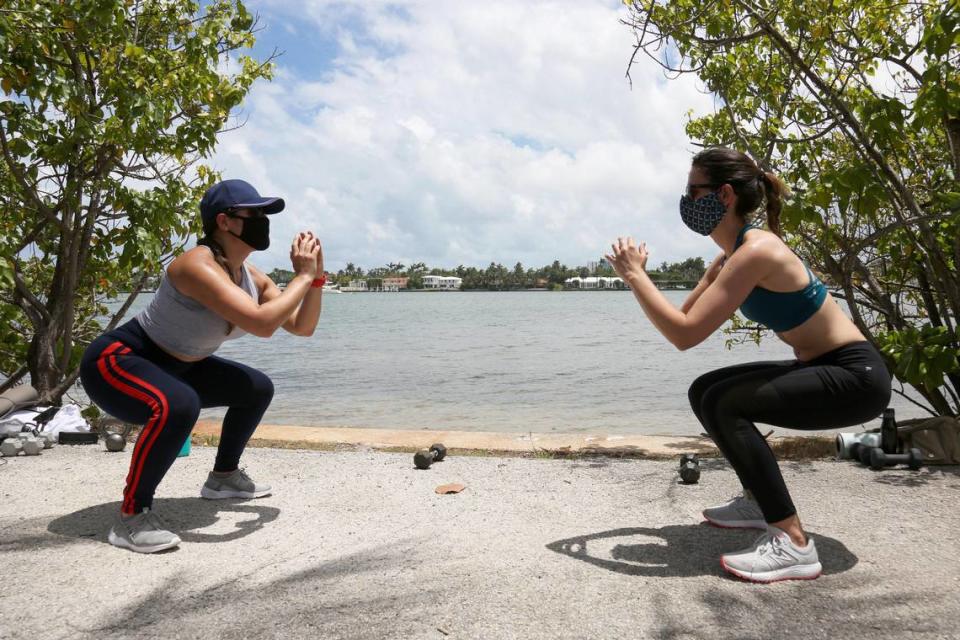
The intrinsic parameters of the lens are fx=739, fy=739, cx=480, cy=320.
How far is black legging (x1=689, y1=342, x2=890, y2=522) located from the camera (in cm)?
305

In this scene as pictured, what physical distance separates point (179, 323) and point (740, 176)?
2741mm

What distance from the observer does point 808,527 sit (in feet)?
12.2

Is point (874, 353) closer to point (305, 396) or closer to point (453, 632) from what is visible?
point (453, 632)

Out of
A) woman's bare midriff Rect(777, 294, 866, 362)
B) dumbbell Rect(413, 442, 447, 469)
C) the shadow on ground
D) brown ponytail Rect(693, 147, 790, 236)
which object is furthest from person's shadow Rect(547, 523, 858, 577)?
dumbbell Rect(413, 442, 447, 469)

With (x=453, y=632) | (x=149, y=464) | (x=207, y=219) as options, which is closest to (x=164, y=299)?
(x=207, y=219)

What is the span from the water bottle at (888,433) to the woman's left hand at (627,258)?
2720 mm

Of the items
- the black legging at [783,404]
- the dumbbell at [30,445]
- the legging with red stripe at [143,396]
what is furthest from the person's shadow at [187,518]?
the black legging at [783,404]

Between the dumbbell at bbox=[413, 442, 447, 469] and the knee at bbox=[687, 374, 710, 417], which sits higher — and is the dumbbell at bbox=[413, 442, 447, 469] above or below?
below

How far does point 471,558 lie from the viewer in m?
3.27

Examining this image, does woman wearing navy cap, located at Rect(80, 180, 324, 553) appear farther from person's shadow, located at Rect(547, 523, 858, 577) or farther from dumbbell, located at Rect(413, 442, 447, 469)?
person's shadow, located at Rect(547, 523, 858, 577)

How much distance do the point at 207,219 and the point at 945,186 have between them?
5.14m

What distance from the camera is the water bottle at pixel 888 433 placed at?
4.85 metres

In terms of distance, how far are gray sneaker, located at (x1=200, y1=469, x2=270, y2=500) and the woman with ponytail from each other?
8.51ft

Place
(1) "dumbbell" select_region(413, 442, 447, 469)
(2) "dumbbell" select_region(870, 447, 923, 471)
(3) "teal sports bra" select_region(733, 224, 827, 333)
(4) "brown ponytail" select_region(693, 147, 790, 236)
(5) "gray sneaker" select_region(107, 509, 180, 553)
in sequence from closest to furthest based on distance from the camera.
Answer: (3) "teal sports bra" select_region(733, 224, 827, 333)
(4) "brown ponytail" select_region(693, 147, 790, 236)
(5) "gray sneaker" select_region(107, 509, 180, 553)
(2) "dumbbell" select_region(870, 447, 923, 471)
(1) "dumbbell" select_region(413, 442, 447, 469)
